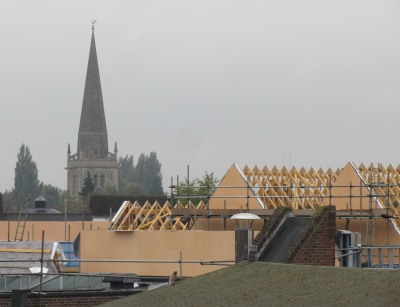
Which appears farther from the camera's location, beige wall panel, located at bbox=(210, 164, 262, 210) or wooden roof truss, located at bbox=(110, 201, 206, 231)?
wooden roof truss, located at bbox=(110, 201, 206, 231)

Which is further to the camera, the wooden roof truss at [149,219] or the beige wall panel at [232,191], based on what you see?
the wooden roof truss at [149,219]

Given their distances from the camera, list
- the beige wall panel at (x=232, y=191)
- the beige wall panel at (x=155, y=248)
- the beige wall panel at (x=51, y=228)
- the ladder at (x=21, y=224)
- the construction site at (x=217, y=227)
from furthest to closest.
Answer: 1. the beige wall panel at (x=51, y=228)
2. the ladder at (x=21, y=224)
3. the beige wall panel at (x=232, y=191)
4. the beige wall panel at (x=155, y=248)
5. the construction site at (x=217, y=227)

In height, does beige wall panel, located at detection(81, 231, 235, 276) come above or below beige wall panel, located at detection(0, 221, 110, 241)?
below

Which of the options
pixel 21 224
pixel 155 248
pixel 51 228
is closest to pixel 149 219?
pixel 155 248

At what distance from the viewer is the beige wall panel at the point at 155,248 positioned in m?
55.1

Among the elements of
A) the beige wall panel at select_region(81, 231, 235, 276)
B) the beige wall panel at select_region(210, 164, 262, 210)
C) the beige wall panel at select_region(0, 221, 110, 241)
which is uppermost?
the beige wall panel at select_region(210, 164, 262, 210)

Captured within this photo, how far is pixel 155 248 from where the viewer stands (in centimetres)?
5709

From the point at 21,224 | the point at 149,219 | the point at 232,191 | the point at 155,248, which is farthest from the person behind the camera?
the point at 21,224

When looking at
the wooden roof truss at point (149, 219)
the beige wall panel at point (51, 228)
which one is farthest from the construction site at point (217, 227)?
the beige wall panel at point (51, 228)

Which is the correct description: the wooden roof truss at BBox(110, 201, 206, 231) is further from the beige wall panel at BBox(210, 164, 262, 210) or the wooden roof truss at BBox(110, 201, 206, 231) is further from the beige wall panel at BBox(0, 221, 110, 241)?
the beige wall panel at BBox(0, 221, 110, 241)

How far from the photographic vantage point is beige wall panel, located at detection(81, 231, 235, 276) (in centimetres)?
5509

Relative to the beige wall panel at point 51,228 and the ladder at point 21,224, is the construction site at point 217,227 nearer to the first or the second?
the ladder at point 21,224

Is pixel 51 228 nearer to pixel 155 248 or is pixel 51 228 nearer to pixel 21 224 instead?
pixel 21 224

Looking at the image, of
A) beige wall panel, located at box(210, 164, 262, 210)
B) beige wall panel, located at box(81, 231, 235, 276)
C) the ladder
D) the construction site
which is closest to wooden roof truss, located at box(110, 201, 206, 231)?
the construction site
